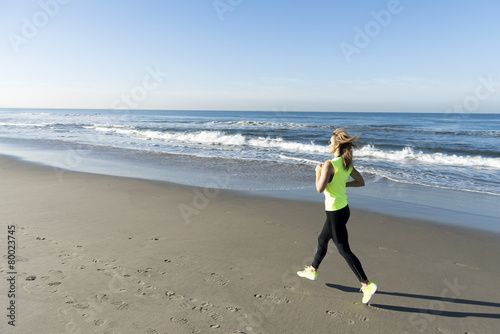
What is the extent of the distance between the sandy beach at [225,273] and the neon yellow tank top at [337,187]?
41.6 inches

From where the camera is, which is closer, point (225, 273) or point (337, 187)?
point (337, 187)

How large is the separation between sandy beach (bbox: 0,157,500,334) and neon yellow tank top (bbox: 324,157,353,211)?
1057mm

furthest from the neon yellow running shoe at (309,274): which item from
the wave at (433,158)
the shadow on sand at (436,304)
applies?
the wave at (433,158)

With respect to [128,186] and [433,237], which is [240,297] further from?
[128,186]

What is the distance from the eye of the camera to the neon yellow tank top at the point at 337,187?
10.5 ft

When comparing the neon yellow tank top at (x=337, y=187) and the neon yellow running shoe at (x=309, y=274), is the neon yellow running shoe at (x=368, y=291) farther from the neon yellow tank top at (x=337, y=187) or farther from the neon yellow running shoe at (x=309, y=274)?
the neon yellow tank top at (x=337, y=187)

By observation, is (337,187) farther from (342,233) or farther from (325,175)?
(342,233)

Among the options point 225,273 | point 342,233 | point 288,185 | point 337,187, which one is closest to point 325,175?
point 337,187

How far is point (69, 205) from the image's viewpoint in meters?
6.36

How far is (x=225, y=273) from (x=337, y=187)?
175cm

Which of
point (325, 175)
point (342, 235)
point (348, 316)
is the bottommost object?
point (348, 316)

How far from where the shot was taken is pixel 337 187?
10.6 ft

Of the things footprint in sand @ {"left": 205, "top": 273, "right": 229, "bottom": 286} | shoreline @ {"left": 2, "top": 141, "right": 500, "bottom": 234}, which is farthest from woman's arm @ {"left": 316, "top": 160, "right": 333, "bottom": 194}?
shoreline @ {"left": 2, "top": 141, "right": 500, "bottom": 234}

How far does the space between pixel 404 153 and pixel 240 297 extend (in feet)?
54.6
